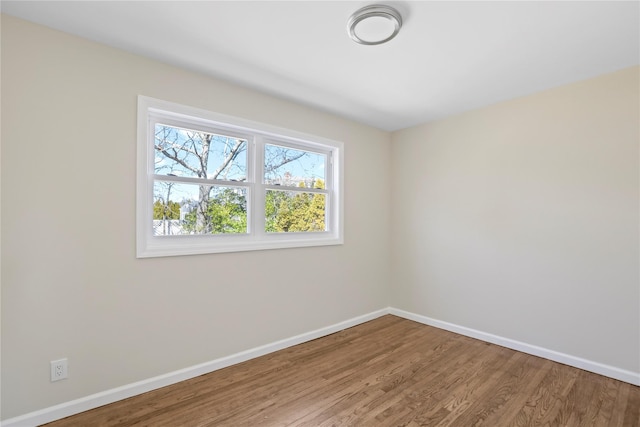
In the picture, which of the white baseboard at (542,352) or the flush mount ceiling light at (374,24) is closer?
the flush mount ceiling light at (374,24)

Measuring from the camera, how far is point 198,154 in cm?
261

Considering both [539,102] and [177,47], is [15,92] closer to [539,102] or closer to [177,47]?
[177,47]

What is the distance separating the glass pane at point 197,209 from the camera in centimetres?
240

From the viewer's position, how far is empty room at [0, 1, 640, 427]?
1.83 metres

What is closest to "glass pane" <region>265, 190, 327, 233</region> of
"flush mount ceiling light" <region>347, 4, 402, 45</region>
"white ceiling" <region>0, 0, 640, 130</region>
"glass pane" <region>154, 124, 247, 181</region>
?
"glass pane" <region>154, 124, 247, 181</region>

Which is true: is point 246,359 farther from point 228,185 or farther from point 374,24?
point 374,24

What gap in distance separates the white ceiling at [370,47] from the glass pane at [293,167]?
0.61 metres

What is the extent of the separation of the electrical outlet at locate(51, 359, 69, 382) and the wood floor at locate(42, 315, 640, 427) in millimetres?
265

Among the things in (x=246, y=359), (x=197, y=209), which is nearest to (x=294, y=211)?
(x=197, y=209)

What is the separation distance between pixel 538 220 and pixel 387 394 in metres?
2.15

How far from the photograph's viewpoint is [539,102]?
2.83 metres

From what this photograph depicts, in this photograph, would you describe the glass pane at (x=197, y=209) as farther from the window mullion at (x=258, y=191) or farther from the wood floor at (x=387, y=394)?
the wood floor at (x=387, y=394)

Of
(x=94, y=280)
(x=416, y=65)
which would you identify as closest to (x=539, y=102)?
(x=416, y=65)

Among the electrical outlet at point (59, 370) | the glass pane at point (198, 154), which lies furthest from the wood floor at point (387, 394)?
the glass pane at point (198, 154)
